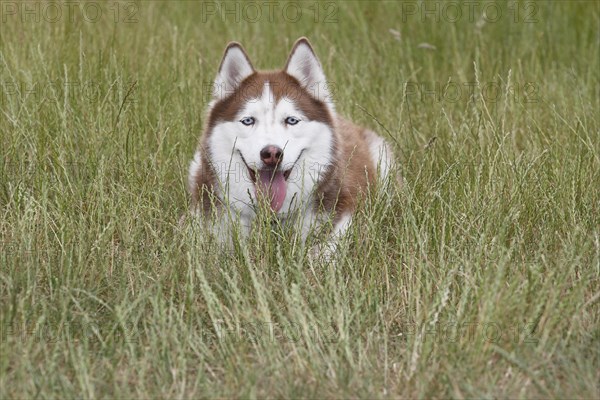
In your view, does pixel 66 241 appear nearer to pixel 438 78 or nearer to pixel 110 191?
pixel 110 191

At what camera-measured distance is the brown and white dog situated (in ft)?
15.4

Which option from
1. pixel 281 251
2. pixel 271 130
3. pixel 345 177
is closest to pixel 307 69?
pixel 271 130

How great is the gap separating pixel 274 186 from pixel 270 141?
27 cm

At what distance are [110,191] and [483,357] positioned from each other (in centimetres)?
253

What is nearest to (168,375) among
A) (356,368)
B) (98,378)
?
(98,378)

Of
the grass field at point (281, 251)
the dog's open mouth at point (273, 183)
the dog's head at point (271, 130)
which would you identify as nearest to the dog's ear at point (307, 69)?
the dog's head at point (271, 130)

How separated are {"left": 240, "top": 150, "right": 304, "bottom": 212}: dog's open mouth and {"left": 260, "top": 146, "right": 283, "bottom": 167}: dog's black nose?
0.05 metres

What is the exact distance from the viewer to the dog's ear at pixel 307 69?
502cm

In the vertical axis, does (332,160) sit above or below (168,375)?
above

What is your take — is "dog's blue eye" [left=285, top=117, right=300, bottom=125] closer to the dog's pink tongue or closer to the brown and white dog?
the brown and white dog

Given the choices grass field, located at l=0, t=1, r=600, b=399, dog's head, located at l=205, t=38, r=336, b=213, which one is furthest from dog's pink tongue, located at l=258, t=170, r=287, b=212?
grass field, located at l=0, t=1, r=600, b=399

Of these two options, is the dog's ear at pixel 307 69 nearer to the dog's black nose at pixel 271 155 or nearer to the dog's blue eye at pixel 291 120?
the dog's blue eye at pixel 291 120

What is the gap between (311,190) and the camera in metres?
4.86

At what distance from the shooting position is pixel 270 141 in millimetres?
4656
